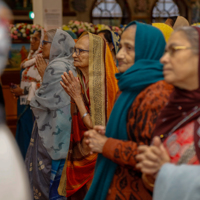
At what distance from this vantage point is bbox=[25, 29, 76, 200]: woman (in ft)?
9.62

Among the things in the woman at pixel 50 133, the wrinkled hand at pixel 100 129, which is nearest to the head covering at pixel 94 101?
the woman at pixel 50 133

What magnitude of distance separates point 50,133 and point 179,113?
6.58 feet

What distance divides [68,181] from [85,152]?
28cm

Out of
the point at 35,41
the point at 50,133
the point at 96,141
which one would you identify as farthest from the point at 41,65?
the point at 96,141

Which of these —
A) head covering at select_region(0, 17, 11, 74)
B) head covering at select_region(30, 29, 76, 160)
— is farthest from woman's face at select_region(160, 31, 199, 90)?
head covering at select_region(30, 29, 76, 160)

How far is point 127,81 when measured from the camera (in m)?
1.47

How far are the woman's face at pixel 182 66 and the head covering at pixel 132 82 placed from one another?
0.25 m

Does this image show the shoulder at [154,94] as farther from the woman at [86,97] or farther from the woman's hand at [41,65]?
the woman's hand at [41,65]

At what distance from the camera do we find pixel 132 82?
1.45 meters

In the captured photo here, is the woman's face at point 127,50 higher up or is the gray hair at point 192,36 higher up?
the gray hair at point 192,36

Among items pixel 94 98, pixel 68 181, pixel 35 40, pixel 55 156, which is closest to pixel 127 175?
pixel 94 98

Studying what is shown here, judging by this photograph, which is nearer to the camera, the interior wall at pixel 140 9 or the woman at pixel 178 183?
the woman at pixel 178 183

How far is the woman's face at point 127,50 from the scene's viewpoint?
1.56 m

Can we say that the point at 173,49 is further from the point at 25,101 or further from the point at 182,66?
the point at 25,101
